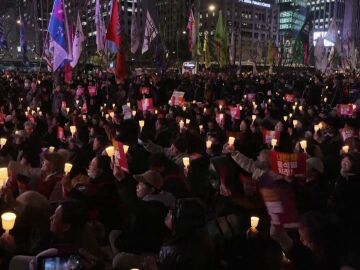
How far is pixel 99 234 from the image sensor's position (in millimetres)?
4625

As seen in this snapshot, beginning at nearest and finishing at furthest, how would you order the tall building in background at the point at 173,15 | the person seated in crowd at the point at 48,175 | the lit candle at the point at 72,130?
the person seated in crowd at the point at 48,175 → the lit candle at the point at 72,130 → the tall building in background at the point at 173,15

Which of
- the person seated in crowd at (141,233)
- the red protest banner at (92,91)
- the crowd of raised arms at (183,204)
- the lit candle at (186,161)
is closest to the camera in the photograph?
the crowd of raised arms at (183,204)

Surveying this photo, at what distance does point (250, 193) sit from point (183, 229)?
187 cm

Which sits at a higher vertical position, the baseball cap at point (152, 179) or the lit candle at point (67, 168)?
the baseball cap at point (152, 179)

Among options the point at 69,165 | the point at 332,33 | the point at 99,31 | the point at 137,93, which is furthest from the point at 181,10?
the point at 69,165

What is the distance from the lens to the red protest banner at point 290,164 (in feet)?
19.5

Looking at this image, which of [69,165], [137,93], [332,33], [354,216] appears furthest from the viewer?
[332,33]

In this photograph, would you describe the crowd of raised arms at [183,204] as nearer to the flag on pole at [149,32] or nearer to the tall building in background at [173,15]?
the flag on pole at [149,32]

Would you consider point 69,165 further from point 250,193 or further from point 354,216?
point 354,216

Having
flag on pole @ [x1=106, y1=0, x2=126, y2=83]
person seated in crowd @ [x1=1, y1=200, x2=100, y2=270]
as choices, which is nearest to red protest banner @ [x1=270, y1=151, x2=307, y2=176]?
person seated in crowd @ [x1=1, y1=200, x2=100, y2=270]

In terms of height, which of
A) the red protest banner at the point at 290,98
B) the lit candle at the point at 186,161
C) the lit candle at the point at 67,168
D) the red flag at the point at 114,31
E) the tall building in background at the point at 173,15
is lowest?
the red protest banner at the point at 290,98

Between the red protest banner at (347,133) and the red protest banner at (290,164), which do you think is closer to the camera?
the red protest banner at (290,164)

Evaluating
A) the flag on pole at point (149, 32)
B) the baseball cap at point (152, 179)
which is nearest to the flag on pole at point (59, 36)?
the flag on pole at point (149, 32)

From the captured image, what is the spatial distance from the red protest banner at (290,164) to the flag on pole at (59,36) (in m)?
10.9
